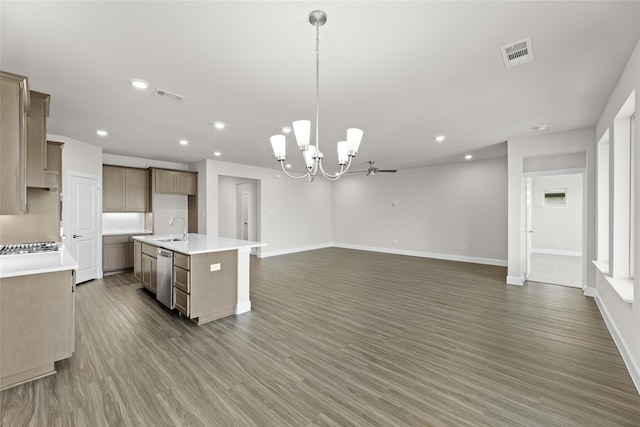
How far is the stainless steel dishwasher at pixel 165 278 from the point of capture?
364cm

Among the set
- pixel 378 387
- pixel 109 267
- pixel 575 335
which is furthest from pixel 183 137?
pixel 575 335

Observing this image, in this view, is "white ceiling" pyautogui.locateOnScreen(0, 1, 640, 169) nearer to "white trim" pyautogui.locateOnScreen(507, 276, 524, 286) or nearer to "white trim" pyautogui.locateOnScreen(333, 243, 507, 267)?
"white trim" pyautogui.locateOnScreen(507, 276, 524, 286)

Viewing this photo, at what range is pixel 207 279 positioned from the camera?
341 centimetres

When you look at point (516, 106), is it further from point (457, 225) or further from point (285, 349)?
point (457, 225)

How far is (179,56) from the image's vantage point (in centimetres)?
228

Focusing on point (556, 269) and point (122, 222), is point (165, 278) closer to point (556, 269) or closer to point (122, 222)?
point (122, 222)

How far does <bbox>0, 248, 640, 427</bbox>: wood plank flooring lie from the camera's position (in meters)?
1.88

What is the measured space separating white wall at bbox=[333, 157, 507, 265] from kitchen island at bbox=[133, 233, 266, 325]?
19.3ft

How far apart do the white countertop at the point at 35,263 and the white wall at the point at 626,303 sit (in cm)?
472

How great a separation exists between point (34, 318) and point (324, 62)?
3237mm

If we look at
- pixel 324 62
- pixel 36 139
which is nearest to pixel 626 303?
pixel 324 62

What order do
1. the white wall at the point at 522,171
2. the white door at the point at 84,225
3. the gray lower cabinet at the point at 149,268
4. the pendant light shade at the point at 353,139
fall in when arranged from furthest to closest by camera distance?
the white door at the point at 84,225, the white wall at the point at 522,171, the gray lower cabinet at the point at 149,268, the pendant light shade at the point at 353,139

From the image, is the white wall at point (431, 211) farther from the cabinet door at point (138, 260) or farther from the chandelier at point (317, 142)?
the cabinet door at point (138, 260)

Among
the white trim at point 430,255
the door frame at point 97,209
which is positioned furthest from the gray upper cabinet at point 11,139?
the white trim at point 430,255
